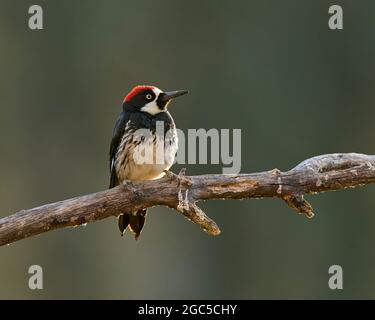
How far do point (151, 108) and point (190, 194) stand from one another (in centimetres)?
97

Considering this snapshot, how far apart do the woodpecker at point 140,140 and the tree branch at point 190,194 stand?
0.53 m

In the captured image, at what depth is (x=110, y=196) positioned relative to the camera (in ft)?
13.1

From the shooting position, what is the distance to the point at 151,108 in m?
4.67

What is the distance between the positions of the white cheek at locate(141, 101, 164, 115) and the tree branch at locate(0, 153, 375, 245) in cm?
79

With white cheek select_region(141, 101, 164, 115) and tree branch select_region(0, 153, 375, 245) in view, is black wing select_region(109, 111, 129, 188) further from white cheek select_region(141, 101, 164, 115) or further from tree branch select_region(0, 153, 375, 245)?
tree branch select_region(0, 153, 375, 245)

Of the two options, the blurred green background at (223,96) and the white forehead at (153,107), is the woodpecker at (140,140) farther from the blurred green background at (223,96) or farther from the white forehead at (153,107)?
the blurred green background at (223,96)

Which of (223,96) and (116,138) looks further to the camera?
(223,96)

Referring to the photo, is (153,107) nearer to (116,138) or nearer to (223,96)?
(116,138)

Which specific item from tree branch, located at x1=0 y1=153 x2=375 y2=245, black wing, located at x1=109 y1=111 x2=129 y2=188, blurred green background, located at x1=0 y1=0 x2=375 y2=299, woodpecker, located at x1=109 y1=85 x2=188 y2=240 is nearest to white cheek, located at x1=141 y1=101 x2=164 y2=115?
woodpecker, located at x1=109 y1=85 x2=188 y2=240

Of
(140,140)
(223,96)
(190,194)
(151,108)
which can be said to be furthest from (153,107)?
(223,96)

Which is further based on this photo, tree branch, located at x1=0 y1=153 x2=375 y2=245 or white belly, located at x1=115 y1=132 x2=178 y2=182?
white belly, located at x1=115 y1=132 x2=178 y2=182

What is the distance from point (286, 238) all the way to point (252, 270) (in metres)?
0.59

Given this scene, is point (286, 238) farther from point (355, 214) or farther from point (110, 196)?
point (110, 196)

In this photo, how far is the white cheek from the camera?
15.3 feet
